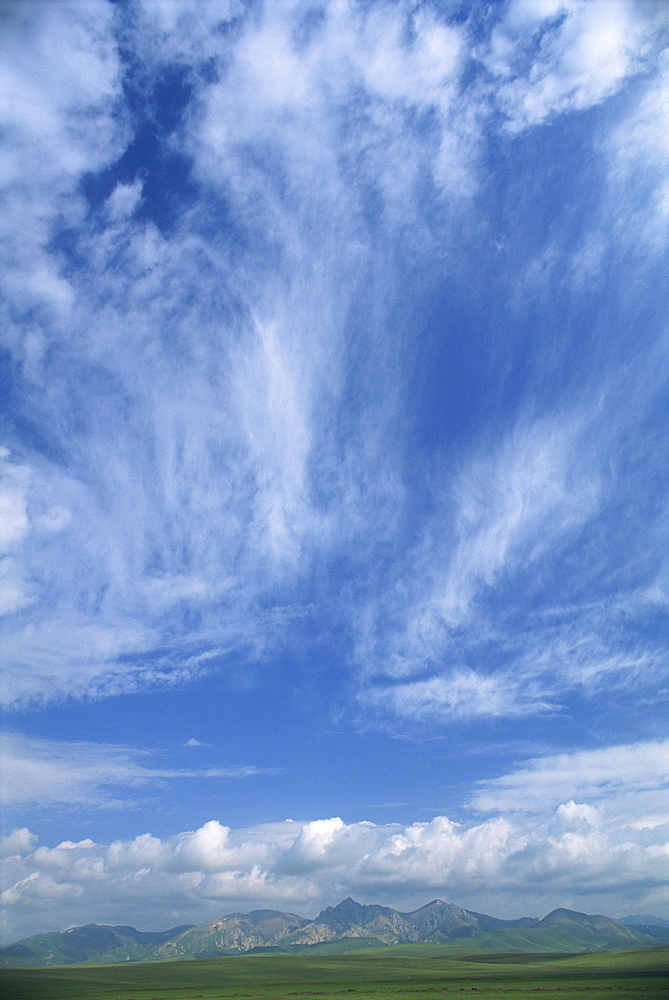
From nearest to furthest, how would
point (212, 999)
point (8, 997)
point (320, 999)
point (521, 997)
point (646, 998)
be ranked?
point (646, 998), point (521, 997), point (320, 999), point (212, 999), point (8, 997)

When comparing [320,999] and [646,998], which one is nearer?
[646,998]

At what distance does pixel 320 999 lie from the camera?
4764 inches

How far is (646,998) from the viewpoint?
96500mm

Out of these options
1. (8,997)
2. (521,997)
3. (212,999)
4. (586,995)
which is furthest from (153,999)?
(586,995)

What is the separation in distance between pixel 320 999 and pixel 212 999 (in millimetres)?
31462

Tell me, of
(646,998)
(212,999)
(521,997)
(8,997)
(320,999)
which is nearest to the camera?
(646,998)

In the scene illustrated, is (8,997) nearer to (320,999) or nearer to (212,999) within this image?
(212,999)

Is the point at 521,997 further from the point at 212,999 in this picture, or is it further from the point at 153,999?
the point at 153,999

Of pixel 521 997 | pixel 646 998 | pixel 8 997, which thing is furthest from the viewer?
pixel 8 997

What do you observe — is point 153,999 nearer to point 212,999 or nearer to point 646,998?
point 212,999

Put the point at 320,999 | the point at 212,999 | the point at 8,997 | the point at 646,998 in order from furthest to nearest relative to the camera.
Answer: the point at 8,997, the point at 212,999, the point at 320,999, the point at 646,998

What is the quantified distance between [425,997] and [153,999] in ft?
217

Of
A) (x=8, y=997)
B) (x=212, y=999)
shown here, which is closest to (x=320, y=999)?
(x=212, y=999)

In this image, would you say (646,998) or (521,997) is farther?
(521,997)
